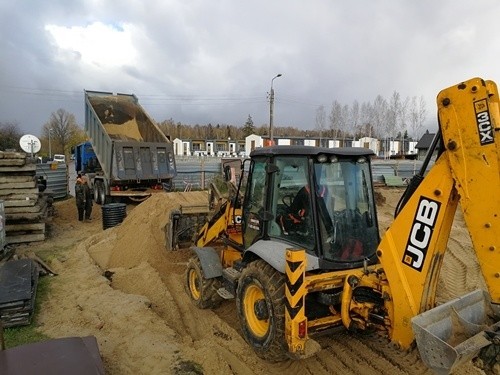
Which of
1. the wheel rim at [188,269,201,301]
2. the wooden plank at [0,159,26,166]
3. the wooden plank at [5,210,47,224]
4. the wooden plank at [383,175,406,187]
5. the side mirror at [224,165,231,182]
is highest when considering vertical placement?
the wooden plank at [0,159,26,166]

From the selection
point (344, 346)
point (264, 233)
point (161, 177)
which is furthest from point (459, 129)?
point (161, 177)

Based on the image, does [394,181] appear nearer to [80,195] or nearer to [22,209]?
[80,195]

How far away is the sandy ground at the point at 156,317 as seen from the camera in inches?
160

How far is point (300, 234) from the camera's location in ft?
13.1

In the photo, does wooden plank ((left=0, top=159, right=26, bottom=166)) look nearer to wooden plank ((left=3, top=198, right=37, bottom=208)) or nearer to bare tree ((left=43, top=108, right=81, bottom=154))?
wooden plank ((left=3, top=198, right=37, bottom=208))

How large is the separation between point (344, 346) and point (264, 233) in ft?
5.21

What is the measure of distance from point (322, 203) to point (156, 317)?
9.59 feet

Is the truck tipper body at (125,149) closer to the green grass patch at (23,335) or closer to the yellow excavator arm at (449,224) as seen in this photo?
the green grass patch at (23,335)

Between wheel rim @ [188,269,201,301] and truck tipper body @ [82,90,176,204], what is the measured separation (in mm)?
8044

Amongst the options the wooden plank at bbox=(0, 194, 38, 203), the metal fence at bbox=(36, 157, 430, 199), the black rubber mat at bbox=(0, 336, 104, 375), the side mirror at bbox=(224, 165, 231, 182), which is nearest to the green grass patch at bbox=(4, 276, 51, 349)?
the black rubber mat at bbox=(0, 336, 104, 375)

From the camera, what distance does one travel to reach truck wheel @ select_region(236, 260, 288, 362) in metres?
3.70

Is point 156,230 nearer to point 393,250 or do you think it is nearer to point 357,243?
point 357,243

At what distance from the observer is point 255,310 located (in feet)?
13.6

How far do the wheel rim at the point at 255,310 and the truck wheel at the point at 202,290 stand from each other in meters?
1.19
